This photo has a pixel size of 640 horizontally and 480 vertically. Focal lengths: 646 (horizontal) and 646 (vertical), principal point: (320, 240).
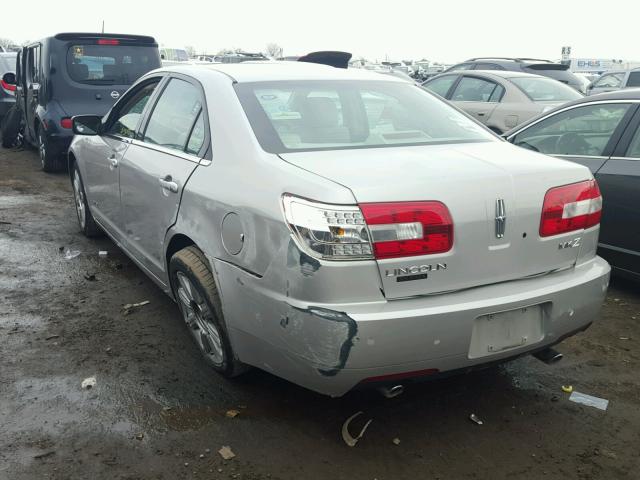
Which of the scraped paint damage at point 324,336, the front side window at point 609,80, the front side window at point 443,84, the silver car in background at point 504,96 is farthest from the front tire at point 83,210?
the front side window at point 609,80

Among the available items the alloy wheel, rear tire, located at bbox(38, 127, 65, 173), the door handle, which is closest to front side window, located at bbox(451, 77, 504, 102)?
rear tire, located at bbox(38, 127, 65, 173)

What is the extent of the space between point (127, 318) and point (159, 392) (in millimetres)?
1059

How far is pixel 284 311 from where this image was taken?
252cm

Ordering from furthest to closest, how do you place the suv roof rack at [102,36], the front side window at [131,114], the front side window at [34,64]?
the front side window at [34,64] < the suv roof rack at [102,36] < the front side window at [131,114]

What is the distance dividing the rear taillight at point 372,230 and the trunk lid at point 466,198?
4cm

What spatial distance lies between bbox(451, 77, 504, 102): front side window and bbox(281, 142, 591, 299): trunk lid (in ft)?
21.9

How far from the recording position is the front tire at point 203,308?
304 centimetres

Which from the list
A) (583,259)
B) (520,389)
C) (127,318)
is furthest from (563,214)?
(127,318)

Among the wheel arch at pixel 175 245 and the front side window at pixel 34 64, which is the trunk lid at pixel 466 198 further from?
the front side window at pixel 34 64

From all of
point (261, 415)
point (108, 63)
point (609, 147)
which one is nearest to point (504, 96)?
point (609, 147)

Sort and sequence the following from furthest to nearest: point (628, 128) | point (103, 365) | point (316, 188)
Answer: point (628, 128) < point (103, 365) < point (316, 188)

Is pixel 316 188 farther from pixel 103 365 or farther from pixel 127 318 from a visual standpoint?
pixel 127 318

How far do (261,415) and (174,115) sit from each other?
182cm

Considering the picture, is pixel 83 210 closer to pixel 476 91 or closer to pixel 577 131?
pixel 577 131
